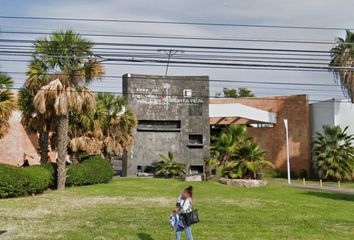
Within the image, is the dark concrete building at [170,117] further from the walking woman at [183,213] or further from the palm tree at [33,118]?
the walking woman at [183,213]

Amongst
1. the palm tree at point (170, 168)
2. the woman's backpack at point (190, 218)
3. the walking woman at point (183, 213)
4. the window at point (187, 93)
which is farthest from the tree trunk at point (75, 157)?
the woman's backpack at point (190, 218)

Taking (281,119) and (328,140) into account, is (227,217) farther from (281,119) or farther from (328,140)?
(281,119)

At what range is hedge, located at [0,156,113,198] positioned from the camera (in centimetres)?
2483

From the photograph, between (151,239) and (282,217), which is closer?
(151,239)

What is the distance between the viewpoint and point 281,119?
177 ft

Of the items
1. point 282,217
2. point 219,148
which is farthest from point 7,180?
point 219,148

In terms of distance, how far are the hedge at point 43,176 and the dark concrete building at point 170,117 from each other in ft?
42.6

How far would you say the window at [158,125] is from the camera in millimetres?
49594

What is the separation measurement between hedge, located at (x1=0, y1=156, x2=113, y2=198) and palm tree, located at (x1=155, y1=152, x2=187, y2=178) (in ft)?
29.5

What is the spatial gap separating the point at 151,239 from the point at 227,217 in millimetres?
4779

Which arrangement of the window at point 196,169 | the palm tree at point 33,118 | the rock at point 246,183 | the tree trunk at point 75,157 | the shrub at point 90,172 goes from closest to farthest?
1. the shrub at point 90,172
2. the palm tree at point 33,118
3. the rock at point 246,183
4. the tree trunk at point 75,157
5. the window at point 196,169

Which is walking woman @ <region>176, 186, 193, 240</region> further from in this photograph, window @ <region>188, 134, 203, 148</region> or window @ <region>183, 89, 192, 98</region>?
window @ <region>183, 89, 192, 98</region>

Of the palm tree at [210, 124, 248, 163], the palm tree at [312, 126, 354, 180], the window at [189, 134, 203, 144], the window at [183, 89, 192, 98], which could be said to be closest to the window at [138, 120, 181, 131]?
the window at [189, 134, 203, 144]

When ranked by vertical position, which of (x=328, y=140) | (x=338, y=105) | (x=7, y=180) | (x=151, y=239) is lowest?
(x=151, y=239)
